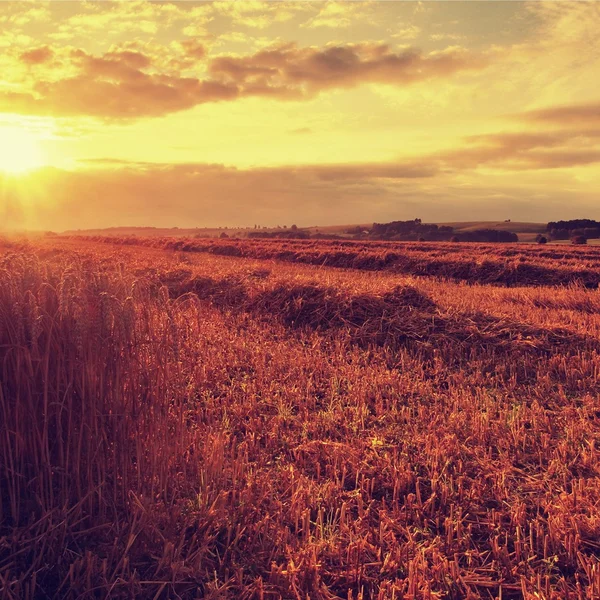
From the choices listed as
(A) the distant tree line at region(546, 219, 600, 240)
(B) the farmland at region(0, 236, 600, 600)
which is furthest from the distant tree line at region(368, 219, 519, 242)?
(B) the farmland at region(0, 236, 600, 600)

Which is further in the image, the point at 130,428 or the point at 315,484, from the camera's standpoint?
the point at 315,484

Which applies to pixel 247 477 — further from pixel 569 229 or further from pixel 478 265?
pixel 569 229

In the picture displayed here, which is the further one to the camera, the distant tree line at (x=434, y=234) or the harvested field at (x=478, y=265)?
the distant tree line at (x=434, y=234)

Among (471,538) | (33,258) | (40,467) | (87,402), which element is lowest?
(471,538)

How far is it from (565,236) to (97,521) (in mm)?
55250

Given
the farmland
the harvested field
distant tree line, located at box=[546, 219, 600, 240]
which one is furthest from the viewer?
distant tree line, located at box=[546, 219, 600, 240]

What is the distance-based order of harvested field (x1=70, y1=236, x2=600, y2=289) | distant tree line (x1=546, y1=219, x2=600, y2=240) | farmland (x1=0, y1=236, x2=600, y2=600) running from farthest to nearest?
distant tree line (x1=546, y1=219, x2=600, y2=240)
harvested field (x1=70, y1=236, x2=600, y2=289)
farmland (x1=0, y1=236, x2=600, y2=600)

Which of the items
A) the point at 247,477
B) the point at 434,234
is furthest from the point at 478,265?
the point at 434,234

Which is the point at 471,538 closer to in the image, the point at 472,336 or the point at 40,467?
the point at 40,467

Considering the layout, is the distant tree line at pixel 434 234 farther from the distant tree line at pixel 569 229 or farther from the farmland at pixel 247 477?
the farmland at pixel 247 477

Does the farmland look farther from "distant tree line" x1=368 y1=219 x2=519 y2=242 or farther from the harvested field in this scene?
"distant tree line" x1=368 y1=219 x2=519 y2=242

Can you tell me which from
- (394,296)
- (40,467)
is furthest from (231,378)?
(394,296)

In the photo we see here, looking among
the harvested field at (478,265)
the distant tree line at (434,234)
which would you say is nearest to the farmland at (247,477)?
the harvested field at (478,265)

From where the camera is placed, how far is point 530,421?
15.7ft
